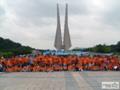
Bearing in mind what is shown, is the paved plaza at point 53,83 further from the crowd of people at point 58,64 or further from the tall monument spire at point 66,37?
the tall monument spire at point 66,37

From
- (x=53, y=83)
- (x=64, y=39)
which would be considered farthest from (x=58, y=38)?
(x=53, y=83)

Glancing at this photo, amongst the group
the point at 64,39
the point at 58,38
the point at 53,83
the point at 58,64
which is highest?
the point at 58,38

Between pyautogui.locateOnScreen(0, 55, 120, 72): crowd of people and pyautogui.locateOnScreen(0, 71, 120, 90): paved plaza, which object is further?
pyautogui.locateOnScreen(0, 55, 120, 72): crowd of people

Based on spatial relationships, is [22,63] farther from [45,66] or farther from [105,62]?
[105,62]

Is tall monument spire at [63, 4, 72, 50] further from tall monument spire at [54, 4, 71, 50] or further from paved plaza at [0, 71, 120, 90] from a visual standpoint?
paved plaza at [0, 71, 120, 90]

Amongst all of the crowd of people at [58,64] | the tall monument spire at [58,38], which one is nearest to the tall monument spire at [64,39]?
the tall monument spire at [58,38]

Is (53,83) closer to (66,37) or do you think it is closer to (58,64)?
(58,64)

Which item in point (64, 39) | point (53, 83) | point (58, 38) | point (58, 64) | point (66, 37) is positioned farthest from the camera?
point (58, 38)

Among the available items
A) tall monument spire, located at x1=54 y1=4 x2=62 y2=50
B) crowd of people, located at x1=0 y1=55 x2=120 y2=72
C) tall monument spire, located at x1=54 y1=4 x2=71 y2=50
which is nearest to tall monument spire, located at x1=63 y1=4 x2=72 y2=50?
tall monument spire, located at x1=54 y1=4 x2=71 y2=50

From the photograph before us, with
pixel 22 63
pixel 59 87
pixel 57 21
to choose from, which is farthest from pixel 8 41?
pixel 59 87

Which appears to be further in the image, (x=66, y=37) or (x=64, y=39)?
(x=66, y=37)

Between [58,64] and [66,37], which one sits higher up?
[66,37]

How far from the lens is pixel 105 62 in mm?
30031

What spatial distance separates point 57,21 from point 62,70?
87.2 feet
